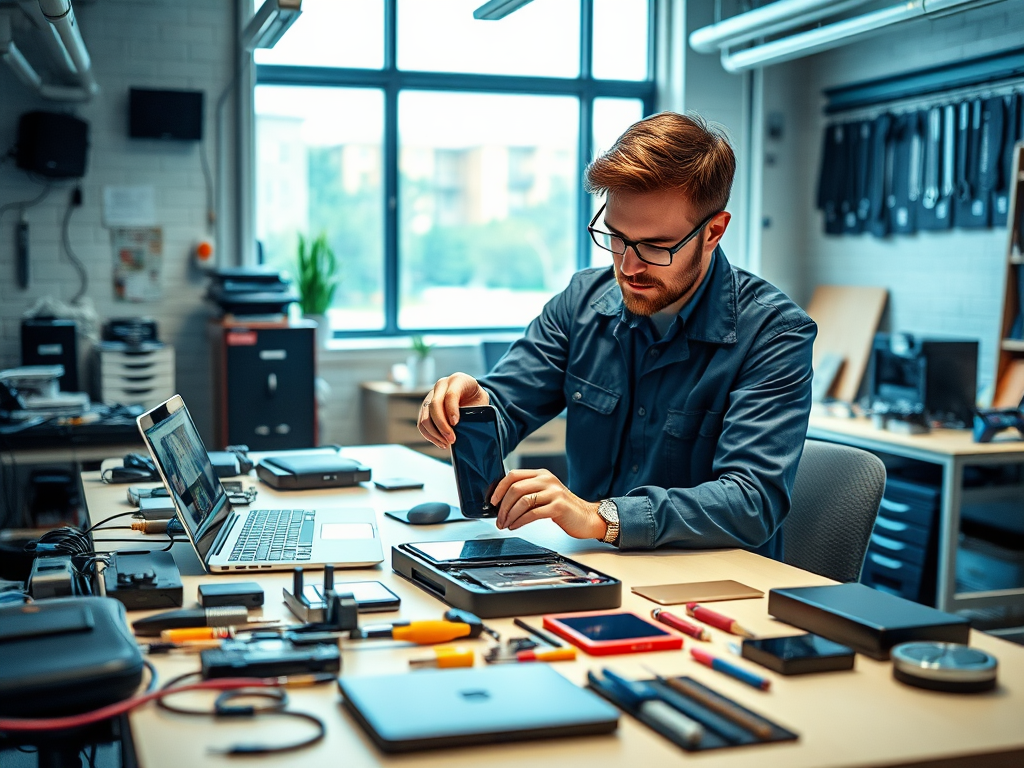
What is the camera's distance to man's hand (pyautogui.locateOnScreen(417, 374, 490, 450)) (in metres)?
1.87

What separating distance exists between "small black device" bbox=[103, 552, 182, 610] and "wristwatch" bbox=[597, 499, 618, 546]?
679 millimetres

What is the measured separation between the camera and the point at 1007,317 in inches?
184

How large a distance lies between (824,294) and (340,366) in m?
2.88

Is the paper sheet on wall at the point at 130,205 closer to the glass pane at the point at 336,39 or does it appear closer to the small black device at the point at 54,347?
the small black device at the point at 54,347

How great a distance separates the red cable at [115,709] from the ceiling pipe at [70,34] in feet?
8.06

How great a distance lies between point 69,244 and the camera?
5.18 metres

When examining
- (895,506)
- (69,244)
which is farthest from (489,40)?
(895,506)

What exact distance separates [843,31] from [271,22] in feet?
8.49

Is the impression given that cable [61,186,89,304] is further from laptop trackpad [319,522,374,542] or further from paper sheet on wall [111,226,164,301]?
laptop trackpad [319,522,374,542]

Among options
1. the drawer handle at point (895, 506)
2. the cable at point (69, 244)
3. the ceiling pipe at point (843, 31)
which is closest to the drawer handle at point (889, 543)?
the drawer handle at point (895, 506)

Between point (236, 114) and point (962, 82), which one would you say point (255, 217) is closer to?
point (236, 114)

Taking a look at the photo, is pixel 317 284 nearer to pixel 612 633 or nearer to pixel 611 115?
pixel 611 115

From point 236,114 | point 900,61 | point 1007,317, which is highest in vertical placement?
point 900,61

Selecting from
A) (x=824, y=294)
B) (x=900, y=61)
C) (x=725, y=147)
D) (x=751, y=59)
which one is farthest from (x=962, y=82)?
(x=725, y=147)
